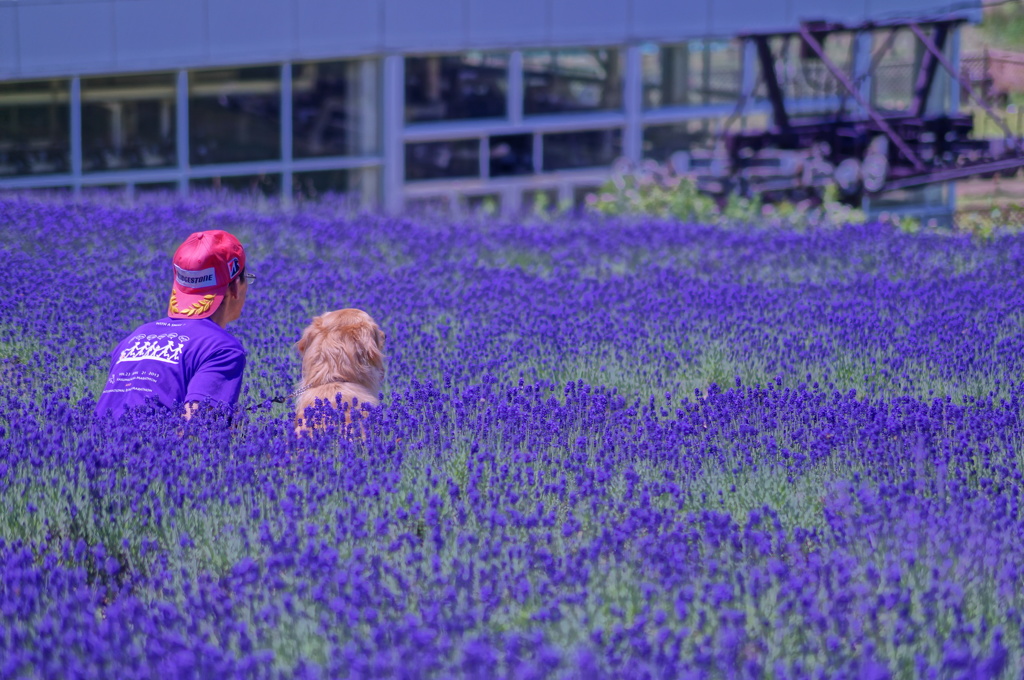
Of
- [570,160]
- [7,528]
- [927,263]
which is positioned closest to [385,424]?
[7,528]

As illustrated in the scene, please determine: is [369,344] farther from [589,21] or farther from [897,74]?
[897,74]

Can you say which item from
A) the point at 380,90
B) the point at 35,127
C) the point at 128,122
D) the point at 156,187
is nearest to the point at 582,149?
the point at 380,90

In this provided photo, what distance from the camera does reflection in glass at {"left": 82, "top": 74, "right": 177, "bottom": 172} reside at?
13.5m

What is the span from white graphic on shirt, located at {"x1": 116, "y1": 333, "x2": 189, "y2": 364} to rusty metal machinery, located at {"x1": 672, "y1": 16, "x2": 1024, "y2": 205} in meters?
10.3

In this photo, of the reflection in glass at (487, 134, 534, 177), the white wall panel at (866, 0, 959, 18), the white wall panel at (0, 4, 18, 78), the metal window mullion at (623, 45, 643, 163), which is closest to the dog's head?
the white wall panel at (0, 4, 18, 78)

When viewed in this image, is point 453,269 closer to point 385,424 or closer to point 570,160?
point 385,424

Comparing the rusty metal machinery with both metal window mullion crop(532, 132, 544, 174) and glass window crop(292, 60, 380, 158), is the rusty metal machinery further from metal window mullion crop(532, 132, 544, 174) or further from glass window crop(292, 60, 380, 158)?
glass window crop(292, 60, 380, 158)

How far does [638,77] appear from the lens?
16.4 m

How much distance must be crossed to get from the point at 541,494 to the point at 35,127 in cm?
1090

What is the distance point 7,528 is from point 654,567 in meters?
1.91

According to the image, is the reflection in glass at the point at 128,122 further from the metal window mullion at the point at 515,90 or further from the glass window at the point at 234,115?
the metal window mullion at the point at 515,90

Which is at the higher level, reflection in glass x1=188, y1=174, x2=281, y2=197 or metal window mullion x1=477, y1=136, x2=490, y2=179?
metal window mullion x1=477, y1=136, x2=490, y2=179

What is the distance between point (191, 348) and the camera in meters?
4.70

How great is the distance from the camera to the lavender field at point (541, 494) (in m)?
2.87
